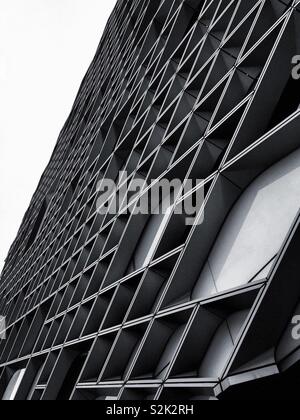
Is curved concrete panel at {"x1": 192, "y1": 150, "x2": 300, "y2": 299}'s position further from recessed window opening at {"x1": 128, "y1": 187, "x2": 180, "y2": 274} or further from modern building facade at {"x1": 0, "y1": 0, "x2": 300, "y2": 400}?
recessed window opening at {"x1": 128, "y1": 187, "x2": 180, "y2": 274}

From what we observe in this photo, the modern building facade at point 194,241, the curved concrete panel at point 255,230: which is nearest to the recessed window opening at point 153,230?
the modern building facade at point 194,241

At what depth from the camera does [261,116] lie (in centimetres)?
913

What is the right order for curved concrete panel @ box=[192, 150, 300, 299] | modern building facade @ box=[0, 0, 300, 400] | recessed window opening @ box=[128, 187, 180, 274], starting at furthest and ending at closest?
recessed window opening @ box=[128, 187, 180, 274]
curved concrete panel @ box=[192, 150, 300, 299]
modern building facade @ box=[0, 0, 300, 400]

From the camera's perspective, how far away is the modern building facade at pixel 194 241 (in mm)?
6105

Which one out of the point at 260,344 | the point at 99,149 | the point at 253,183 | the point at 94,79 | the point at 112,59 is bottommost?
the point at 260,344

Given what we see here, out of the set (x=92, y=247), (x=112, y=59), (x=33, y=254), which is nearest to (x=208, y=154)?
(x=92, y=247)

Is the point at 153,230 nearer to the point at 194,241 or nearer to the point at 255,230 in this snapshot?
the point at 194,241

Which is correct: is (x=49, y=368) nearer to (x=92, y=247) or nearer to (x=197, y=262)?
(x=92, y=247)

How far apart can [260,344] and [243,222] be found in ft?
10.5

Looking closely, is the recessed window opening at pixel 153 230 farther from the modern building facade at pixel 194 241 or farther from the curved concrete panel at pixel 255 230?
the curved concrete panel at pixel 255 230

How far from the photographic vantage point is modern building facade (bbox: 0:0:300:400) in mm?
6105

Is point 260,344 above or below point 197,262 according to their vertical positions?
below

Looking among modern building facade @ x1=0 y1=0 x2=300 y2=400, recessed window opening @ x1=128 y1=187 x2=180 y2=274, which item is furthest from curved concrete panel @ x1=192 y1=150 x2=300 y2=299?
recessed window opening @ x1=128 y1=187 x2=180 y2=274

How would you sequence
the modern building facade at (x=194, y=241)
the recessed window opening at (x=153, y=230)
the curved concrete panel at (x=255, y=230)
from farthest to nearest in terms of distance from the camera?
the recessed window opening at (x=153, y=230)
the curved concrete panel at (x=255, y=230)
the modern building facade at (x=194, y=241)
